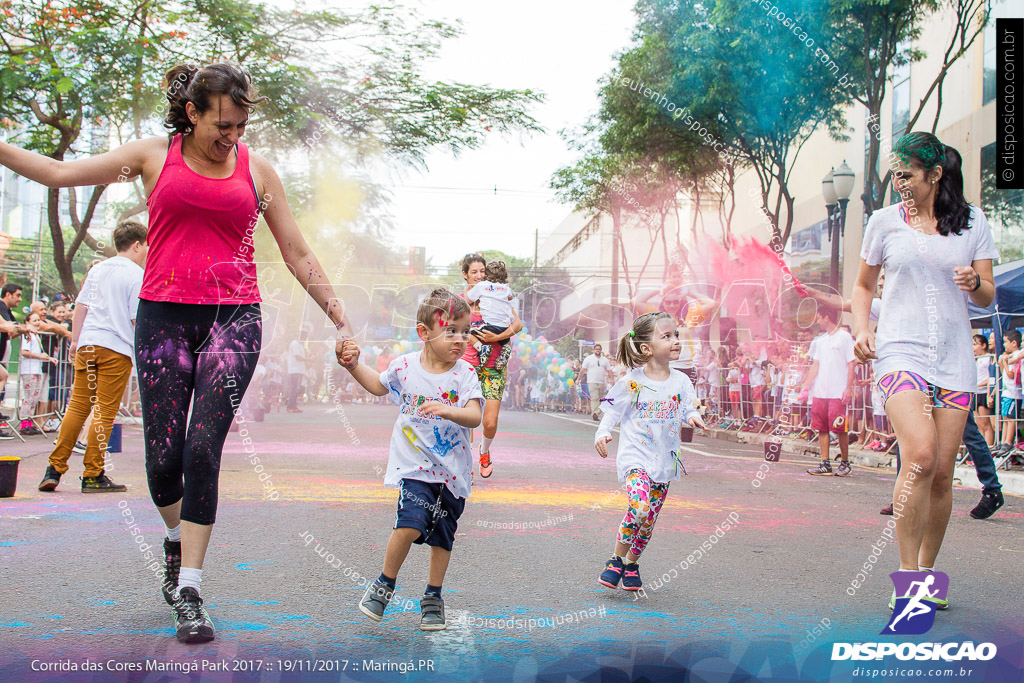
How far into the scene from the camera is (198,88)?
11.0 feet

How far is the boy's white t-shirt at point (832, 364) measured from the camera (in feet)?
34.0

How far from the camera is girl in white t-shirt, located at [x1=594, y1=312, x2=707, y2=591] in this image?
439 centimetres

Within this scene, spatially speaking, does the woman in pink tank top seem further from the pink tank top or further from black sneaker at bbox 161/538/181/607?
black sneaker at bbox 161/538/181/607

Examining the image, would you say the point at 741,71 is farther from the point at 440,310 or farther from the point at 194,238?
the point at 194,238

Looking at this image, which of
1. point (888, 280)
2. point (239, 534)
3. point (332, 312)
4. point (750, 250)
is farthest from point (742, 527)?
point (750, 250)

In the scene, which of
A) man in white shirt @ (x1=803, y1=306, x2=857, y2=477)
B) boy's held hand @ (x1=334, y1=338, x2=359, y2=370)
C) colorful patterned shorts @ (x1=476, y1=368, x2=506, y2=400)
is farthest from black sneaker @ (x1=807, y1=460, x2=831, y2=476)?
boy's held hand @ (x1=334, y1=338, x2=359, y2=370)

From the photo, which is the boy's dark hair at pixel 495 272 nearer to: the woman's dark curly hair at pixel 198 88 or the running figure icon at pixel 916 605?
the woman's dark curly hair at pixel 198 88

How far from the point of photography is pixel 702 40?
1827 centimetres

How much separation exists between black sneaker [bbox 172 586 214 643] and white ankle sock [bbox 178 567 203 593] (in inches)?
0.4

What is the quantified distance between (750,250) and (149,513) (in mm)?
20599

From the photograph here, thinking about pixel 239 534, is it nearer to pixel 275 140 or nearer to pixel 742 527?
pixel 742 527

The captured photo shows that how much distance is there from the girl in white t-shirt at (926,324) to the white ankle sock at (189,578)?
277 centimetres

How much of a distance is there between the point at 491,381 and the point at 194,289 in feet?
16.7

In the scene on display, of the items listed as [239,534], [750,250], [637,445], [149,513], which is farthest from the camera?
[750,250]
